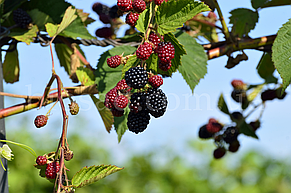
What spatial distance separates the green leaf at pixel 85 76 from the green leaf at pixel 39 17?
0.20m

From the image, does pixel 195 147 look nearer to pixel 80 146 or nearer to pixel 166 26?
pixel 80 146

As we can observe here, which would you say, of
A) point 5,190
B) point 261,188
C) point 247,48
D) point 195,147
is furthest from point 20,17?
point 261,188

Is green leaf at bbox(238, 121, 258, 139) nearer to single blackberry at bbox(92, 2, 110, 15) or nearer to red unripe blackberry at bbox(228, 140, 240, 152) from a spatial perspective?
red unripe blackberry at bbox(228, 140, 240, 152)

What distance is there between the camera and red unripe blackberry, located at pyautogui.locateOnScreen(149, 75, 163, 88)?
52 centimetres

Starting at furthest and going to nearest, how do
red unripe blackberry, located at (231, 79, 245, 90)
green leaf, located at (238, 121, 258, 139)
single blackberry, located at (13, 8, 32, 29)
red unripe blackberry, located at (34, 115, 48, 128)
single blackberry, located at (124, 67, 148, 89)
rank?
red unripe blackberry, located at (231, 79, 245, 90) < green leaf, located at (238, 121, 258, 139) < single blackberry, located at (13, 8, 32, 29) < red unripe blackberry, located at (34, 115, 48, 128) < single blackberry, located at (124, 67, 148, 89)

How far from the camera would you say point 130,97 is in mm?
572

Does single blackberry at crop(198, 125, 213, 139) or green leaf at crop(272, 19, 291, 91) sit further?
single blackberry at crop(198, 125, 213, 139)

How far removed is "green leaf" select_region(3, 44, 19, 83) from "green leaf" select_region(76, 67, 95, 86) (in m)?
0.31

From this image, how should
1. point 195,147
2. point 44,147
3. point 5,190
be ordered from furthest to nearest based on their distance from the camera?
point 195,147
point 44,147
point 5,190

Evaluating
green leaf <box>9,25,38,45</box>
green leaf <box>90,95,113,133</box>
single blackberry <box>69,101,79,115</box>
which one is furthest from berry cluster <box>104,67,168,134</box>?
green leaf <box>9,25,38,45</box>

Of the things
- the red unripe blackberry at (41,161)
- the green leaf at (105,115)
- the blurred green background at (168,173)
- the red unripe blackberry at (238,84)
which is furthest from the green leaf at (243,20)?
the blurred green background at (168,173)

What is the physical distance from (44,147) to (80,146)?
77 centimetres

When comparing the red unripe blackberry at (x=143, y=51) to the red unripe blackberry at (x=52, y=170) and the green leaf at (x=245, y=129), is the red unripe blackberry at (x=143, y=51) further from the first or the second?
the green leaf at (x=245, y=129)

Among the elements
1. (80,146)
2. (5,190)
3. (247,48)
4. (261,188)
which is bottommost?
(261,188)
